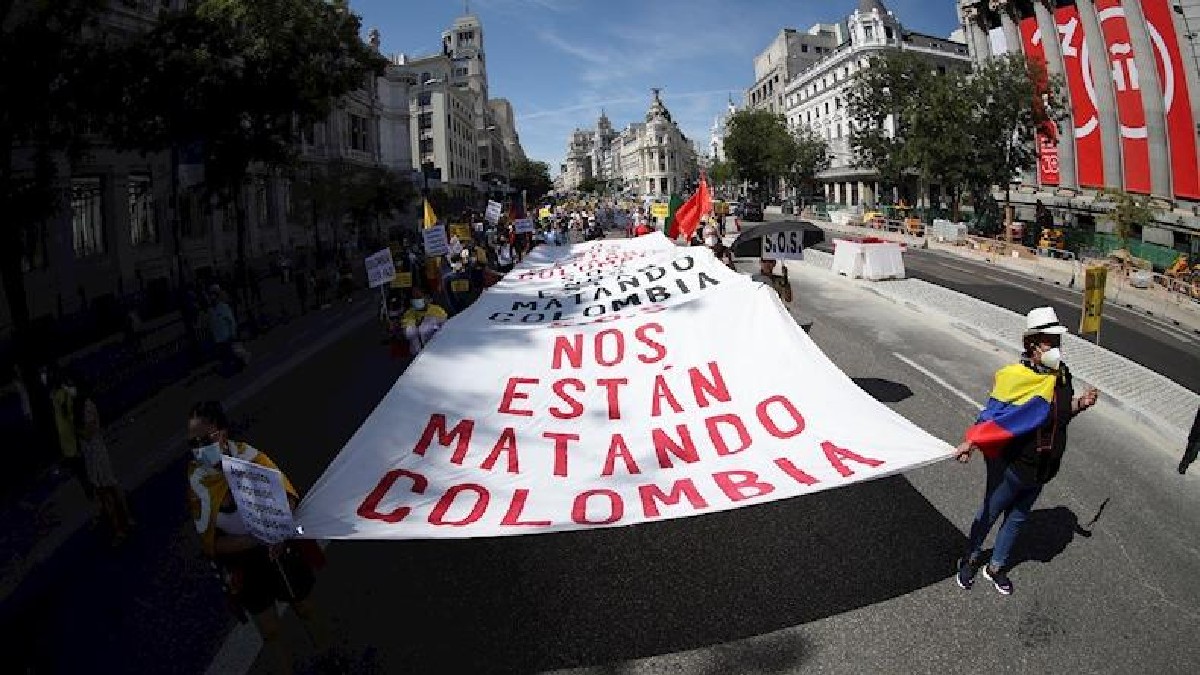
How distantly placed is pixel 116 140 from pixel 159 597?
11.8 m

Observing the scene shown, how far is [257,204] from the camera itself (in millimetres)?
35844

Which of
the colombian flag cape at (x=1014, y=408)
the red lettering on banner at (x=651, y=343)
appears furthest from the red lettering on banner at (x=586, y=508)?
the colombian flag cape at (x=1014, y=408)

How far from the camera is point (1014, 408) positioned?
497 cm

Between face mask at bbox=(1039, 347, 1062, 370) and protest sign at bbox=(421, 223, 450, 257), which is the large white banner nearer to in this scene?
face mask at bbox=(1039, 347, 1062, 370)

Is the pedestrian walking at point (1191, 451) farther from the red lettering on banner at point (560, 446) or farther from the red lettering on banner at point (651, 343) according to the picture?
the red lettering on banner at point (560, 446)

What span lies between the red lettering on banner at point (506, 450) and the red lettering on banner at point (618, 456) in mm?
689

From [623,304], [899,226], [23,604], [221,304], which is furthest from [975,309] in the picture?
[899,226]

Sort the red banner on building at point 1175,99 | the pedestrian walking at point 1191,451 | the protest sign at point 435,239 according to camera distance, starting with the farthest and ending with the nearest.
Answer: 1. the red banner on building at point 1175,99
2. the protest sign at point 435,239
3. the pedestrian walking at point 1191,451

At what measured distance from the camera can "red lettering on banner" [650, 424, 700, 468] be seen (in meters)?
5.42

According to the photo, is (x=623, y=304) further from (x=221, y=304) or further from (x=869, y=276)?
(x=869, y=276)

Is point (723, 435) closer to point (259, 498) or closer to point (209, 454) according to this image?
point (259, 498)

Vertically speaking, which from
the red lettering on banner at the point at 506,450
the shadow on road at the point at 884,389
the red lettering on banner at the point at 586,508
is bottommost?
the shadow on road at the point at 884,389

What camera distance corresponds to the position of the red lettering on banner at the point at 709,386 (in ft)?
20.2

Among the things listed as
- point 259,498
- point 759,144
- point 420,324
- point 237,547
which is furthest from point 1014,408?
point 759,144
